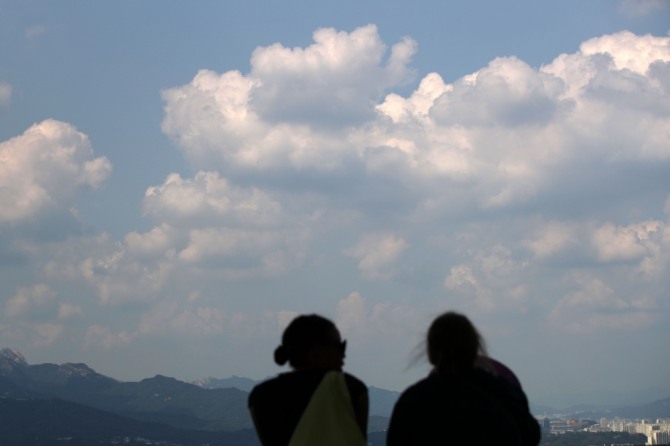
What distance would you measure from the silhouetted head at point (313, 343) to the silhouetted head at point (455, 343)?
1.14 m

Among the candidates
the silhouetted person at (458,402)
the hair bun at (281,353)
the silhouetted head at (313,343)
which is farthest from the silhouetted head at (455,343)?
the hair bun at (281,353)

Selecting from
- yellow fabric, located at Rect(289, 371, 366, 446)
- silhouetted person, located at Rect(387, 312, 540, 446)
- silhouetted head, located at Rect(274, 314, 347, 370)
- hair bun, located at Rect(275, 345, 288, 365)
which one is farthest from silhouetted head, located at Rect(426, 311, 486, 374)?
hair bun, located at Rect(275, 345, 288, 365)

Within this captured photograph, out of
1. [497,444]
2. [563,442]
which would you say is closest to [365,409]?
[497,444]

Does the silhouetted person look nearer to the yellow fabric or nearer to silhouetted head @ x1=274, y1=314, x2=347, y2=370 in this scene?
the yellow fabric

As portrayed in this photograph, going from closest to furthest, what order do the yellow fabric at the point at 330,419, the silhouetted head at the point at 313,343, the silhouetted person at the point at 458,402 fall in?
the silhouetted person at the point at 458,402, the yellow fabric at the point at 330,419, the silhouetted head at the point at 313,343

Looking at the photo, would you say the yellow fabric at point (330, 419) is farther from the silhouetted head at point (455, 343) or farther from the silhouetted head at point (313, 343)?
the silhouetted head at point (455, 343)

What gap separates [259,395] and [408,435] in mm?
1545

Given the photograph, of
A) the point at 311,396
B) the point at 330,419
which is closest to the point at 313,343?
the point at 311,396

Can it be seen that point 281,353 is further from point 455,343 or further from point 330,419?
point 455,343

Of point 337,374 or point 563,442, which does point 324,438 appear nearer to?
point 337,374

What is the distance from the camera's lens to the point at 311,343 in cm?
686

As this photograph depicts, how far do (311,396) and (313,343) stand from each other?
39cm

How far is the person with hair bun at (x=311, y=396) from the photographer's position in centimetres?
664

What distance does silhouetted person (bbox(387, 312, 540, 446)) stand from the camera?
5.75m
